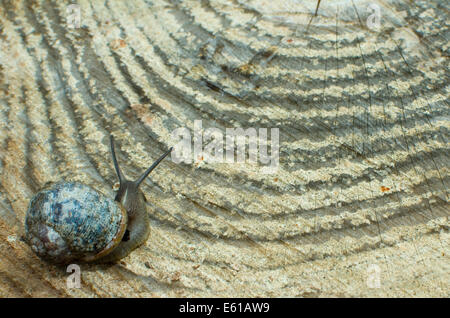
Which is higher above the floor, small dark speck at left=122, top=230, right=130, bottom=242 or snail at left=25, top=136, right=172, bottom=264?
snail at left=25, top=136, right=172, bottom=264

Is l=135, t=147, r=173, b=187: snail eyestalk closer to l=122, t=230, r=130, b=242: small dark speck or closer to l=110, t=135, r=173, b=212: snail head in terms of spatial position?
l=110, t=135, r=173, b=212: snail head

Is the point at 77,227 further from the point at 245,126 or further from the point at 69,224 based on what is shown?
the point at 245,126

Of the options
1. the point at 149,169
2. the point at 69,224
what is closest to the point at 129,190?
the point at 149,169

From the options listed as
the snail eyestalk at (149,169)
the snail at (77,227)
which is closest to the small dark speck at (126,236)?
the snail at (77,227)

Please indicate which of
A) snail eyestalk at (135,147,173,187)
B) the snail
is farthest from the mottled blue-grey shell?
snail eyestalk at (135,147,173,187)

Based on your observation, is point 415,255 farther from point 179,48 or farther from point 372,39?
point 179,48
